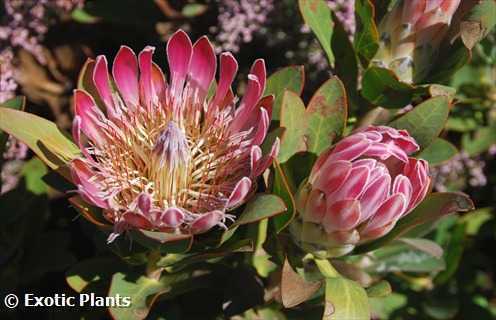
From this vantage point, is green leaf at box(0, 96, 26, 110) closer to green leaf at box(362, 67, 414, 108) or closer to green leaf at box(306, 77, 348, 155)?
green leaf at box(306, 77, 348, 155)

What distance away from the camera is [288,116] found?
1177 mm

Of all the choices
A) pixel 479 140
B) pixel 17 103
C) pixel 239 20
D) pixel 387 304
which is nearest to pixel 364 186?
pixel 17 103

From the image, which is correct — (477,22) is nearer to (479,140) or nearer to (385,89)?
(385,89)

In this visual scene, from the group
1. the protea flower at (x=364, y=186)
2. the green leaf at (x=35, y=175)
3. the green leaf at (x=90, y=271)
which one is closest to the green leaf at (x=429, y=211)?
the protea flower at (x=364, y=186)

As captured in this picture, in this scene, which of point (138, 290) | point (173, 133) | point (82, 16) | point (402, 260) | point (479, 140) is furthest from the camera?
point (479, 140)

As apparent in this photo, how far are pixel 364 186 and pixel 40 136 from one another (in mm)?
540

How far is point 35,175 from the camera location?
1.64 m

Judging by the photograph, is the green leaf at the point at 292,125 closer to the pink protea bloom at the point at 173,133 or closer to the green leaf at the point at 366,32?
the pink protea bloom at the point at 173,133

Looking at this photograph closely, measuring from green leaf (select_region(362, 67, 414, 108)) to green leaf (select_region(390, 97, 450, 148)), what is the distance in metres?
0.07

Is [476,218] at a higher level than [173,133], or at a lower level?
lower

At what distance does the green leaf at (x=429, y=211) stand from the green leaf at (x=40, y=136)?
0.58 m

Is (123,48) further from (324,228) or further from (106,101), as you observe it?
(324,228)

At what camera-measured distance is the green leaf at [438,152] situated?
55.4 inches

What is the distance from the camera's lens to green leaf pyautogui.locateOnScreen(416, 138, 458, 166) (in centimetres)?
141
